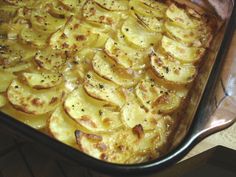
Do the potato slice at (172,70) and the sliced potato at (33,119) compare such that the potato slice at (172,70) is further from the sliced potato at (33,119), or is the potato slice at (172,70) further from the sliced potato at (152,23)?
the sliced potato at (33,119)

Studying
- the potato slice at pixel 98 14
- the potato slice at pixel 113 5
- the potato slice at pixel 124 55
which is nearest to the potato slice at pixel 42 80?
the potato slice at pixel 124 55

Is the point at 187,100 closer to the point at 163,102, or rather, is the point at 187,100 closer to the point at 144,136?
the point at 163,102

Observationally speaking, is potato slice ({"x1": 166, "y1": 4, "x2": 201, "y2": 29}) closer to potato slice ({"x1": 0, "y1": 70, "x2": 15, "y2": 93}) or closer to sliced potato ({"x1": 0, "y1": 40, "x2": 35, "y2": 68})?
sliced potato ({"x1": 0, "y1": 40, "x2": 35, "y2": 68})

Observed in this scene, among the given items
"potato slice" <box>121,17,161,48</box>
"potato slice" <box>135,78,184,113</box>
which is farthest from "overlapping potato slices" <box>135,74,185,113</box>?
"potato slice" <box>121,17,161,48</box>

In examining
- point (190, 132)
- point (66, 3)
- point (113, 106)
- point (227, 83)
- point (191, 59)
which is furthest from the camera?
point (66, 3)

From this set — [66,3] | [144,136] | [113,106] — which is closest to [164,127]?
[144,136]

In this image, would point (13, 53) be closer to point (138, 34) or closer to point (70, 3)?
point (70, 3)
